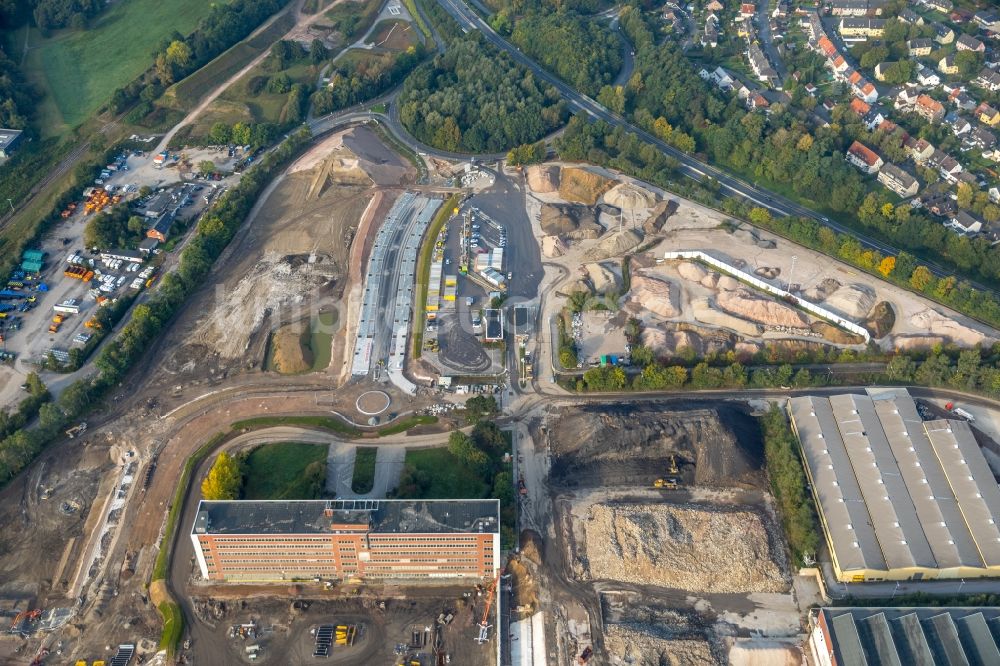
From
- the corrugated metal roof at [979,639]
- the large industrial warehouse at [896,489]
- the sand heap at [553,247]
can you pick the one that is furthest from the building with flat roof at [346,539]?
the sand heap at [553,247]

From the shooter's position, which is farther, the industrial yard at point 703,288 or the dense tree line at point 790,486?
the industrial yard at point 703,288

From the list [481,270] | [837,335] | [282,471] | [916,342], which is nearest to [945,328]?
[916,342]

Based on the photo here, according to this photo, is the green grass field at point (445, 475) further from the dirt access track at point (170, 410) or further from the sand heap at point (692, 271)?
the sand heap at point (692, 271)

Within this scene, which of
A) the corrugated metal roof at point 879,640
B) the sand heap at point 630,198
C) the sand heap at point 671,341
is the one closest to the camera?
the corrugated metal roof at point 879,640

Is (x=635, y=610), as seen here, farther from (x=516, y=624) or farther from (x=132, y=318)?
(x=132, y=318)

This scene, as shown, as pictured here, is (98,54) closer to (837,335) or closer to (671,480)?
(671,480)

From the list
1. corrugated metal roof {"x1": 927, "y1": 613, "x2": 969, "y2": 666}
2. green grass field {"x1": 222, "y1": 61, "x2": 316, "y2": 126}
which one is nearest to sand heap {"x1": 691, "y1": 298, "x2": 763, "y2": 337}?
corrugated metal roof {"x1": 927, "y1": 613, "x2": 969, "y2": 666}

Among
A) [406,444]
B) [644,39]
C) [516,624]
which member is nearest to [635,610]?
[516,624]

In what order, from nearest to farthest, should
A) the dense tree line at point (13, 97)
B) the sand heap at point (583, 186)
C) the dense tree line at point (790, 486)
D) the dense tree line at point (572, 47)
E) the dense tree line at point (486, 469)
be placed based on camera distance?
the dense tree line at point (790, 486) → the dense tree line at point (486, 469) → the sand heap at point (583, 186) → the dense tree line at point (13, 97) → the dense tree line at point (572, 47)
